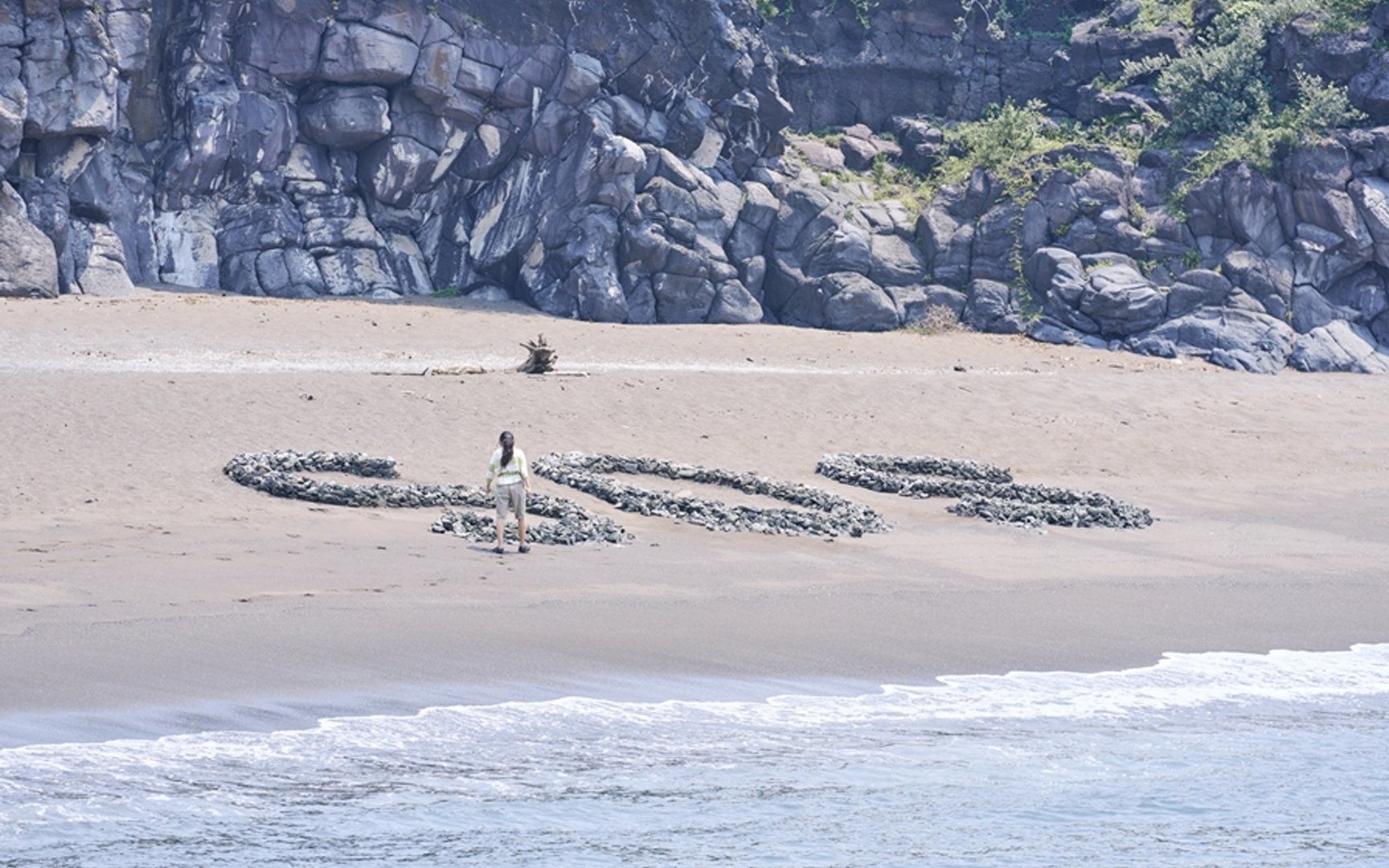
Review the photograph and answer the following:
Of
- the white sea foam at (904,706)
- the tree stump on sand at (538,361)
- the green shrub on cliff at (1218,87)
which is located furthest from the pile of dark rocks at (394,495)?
the green shrub on cliff at (1218,87)

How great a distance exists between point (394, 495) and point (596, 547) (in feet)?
6.97

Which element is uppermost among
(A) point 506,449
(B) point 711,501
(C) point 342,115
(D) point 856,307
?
(C) point 342,115

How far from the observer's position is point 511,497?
1309 centimetres

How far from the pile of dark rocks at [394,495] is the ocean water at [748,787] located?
169 inches

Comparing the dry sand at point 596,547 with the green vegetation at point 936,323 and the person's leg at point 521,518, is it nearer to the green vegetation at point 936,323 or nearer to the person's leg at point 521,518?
the person's leg at point 521,518

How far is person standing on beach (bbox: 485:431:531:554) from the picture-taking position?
1288 centimetres

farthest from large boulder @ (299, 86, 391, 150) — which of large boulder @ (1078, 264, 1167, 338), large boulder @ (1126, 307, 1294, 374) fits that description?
large boulder @ (1126, 307, 1294, 374)

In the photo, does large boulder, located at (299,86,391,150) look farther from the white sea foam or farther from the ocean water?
the ocean water

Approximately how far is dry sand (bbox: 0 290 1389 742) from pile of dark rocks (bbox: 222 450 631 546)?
0.78 ft

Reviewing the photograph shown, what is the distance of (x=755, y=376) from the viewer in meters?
21.1

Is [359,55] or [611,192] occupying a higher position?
[359,55]

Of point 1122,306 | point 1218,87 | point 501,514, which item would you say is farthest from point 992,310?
point 501,514

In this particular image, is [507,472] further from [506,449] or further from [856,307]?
[856,307]

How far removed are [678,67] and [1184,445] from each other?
1354 centimetres
